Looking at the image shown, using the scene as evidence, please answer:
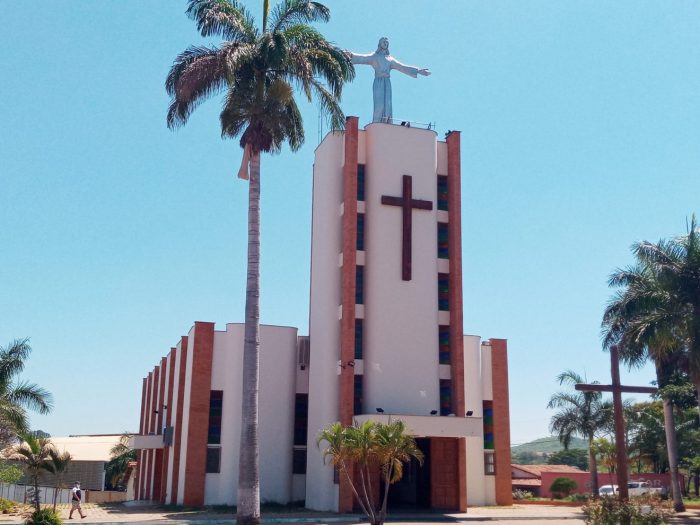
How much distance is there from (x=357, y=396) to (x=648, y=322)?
533 inches

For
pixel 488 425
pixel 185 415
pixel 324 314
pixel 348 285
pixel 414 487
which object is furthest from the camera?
pixel 488 425

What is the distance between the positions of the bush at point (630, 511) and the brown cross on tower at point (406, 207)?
A: 1825cm

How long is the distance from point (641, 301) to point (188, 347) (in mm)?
23369

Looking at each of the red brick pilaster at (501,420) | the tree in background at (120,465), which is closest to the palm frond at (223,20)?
the red brick pilaster at (501,420)

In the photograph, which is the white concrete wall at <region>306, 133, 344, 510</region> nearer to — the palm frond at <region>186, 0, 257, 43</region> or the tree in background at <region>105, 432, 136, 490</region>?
the palm frond at <region>186, 0, 257, 43</region>

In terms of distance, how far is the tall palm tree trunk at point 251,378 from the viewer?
24.2 metres

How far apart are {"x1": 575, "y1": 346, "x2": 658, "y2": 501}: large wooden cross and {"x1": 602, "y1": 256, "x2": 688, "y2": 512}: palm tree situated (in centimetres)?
539

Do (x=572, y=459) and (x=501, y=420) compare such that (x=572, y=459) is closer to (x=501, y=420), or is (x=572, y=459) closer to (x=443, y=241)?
(x=501, y=420)

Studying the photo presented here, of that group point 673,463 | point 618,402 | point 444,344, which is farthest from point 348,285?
point 673,463

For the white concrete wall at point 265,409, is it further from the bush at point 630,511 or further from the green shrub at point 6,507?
the bush at point 630,511

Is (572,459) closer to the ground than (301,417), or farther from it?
closer to the ground

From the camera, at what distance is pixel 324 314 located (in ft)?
128

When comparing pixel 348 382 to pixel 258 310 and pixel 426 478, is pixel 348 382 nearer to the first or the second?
pixel 426 478

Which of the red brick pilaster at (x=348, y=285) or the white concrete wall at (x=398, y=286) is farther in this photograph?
the white concrete wall at (x=398, y=286)
